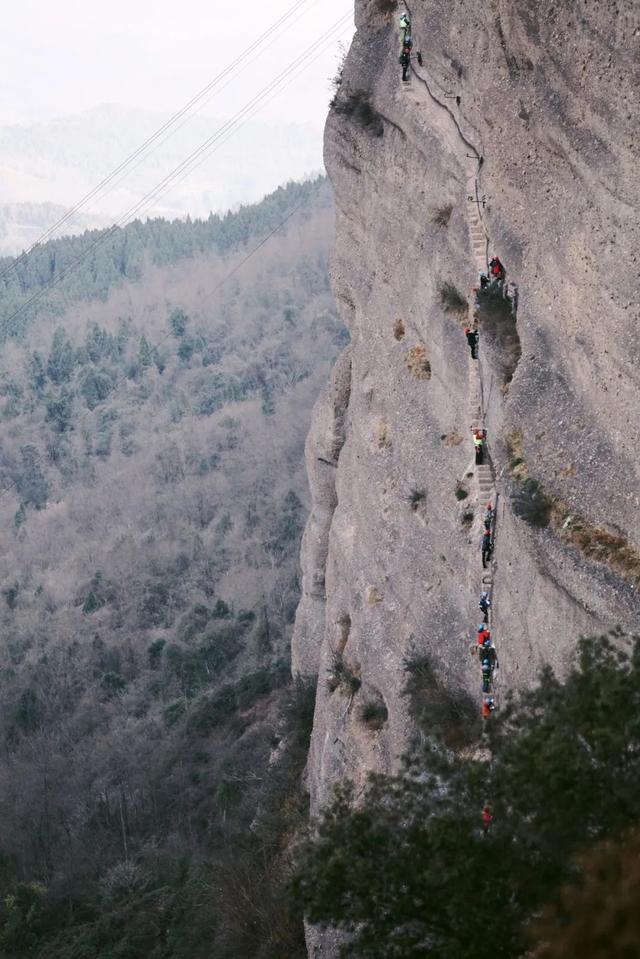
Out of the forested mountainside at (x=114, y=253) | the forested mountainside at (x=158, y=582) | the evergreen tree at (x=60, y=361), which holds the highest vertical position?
the forested mountainside at (x=114, y=253)

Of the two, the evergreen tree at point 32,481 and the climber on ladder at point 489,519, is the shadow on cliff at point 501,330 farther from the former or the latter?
the evergreen tree at point 32,481

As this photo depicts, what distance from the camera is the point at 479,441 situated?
17.4 metres

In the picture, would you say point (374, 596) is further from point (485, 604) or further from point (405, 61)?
point (405, 61)

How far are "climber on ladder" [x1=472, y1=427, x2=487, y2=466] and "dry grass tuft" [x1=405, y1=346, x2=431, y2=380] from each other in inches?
96.8

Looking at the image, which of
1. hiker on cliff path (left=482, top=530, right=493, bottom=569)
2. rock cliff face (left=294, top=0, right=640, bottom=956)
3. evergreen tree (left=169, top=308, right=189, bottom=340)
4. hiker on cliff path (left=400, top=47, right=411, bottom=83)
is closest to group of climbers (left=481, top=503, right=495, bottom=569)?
hiker on cliff path (left=482, top=530, right=493, bottom=569)

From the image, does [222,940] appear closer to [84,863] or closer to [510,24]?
[84,863]

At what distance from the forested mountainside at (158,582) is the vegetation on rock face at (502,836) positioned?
12.9 metres

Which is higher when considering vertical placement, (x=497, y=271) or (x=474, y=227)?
(x=474, y=227)

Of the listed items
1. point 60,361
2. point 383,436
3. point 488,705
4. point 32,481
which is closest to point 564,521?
point 488,705

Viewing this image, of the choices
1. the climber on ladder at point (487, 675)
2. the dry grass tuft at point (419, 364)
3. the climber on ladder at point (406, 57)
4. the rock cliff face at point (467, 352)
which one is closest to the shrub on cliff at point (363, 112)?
the rock cliff face at point (467, 352)

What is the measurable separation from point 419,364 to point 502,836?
10.8 metres

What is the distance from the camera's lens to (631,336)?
1291 cm

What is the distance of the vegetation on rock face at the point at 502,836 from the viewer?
9.82 meters

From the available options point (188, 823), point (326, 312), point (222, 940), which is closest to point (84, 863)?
point (188, 823)
